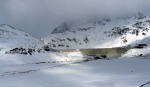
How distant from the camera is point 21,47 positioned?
83.4 m

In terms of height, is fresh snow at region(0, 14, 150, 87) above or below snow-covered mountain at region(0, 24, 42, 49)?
below

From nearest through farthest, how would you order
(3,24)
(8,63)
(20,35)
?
1. (8,63)
2. (20,35)
3. (3,24)

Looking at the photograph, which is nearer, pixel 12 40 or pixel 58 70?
pixel 58 70

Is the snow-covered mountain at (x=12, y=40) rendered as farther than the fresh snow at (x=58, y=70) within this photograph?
Yes

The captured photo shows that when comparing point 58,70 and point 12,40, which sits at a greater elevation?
point 12,40

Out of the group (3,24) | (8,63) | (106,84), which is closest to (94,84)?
(106,84)

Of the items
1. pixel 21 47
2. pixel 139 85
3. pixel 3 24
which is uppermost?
pixel 3 24

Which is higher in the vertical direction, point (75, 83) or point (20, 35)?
point (20, 35)

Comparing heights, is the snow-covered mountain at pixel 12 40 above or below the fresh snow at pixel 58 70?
above

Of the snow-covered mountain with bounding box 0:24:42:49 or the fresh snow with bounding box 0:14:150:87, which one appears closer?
the fresh snow with bounding box 0:14:150:87

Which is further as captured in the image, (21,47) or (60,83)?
(21,47)

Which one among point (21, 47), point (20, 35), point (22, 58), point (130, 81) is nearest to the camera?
point (130, 81)

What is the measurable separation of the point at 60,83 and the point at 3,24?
71565 mm

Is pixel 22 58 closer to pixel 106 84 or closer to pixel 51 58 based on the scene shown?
pixel 51 58
